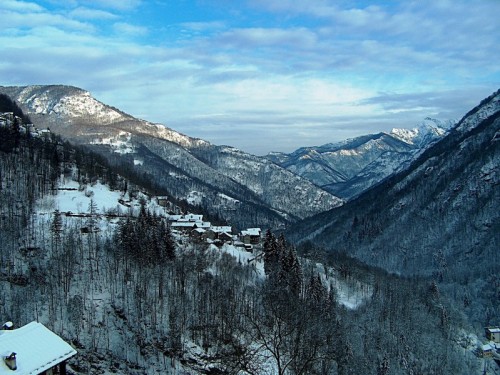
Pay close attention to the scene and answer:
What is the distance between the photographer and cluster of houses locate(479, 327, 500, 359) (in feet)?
369

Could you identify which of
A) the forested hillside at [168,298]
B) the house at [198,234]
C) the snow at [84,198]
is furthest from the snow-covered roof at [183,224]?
the snow at [84,198]

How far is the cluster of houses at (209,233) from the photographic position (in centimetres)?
12244

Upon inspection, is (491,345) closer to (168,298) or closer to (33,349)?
(168,298)

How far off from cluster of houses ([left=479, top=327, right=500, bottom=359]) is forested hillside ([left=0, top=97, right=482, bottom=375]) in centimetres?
332

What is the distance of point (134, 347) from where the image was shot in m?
76.3

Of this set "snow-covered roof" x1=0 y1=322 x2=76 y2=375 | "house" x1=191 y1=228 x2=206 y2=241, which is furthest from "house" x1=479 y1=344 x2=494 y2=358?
"snow-covered roof" x1=0 y1=322 x2=76 y2=375

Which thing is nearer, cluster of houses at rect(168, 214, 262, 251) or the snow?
the snow

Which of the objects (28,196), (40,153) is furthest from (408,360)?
(40,153)

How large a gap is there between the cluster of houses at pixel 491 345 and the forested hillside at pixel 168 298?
3.32 meters

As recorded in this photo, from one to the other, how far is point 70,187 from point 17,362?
10328 cm

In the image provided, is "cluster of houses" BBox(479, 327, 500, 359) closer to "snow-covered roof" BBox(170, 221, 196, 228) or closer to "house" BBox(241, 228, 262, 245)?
"house" BBox(241, 228, 262, 245)

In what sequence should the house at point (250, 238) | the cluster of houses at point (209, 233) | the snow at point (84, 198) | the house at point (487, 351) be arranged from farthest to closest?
the house at point (250, 238), the cluster of houses at point (209, 233), the snow at point (84, 198), the house at point (487, 351)

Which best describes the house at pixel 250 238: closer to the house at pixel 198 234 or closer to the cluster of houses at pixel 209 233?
the cluster of houses at pixel 209 233

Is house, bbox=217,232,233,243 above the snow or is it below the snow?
below
